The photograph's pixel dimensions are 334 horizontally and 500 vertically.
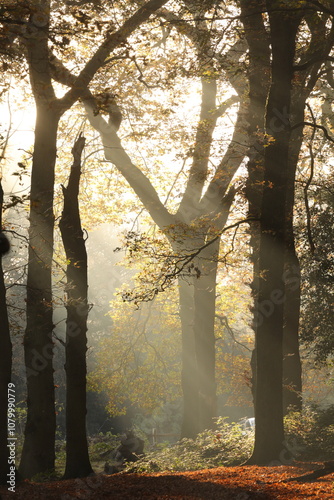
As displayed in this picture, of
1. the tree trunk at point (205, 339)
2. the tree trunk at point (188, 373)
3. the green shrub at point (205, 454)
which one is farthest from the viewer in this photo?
the tree trunk at point (188, 373)

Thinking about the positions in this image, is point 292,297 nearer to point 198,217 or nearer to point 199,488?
point 198,217

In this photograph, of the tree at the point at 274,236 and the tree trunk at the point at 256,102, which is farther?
the tree trunk at the point at 256,102

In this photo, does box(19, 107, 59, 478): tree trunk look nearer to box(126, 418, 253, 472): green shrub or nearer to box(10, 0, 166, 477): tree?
box(10, 0, 166, 477): tree

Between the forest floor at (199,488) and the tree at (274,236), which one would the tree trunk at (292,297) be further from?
the forest floor at (199,488)

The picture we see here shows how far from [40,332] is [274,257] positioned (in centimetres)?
485

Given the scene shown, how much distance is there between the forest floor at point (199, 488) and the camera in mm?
6504

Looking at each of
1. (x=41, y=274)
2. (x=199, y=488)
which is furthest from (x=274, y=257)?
(x=41, y=274)

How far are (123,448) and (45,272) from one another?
942cm

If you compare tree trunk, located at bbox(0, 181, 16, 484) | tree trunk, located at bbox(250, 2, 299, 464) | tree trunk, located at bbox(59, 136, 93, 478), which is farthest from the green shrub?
tree trunk, located at bbox(0, 181, 16, 484)

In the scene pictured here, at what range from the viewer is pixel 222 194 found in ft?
58.3

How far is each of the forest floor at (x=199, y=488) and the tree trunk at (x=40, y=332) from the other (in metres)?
1.97

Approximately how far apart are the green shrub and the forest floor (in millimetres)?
2640

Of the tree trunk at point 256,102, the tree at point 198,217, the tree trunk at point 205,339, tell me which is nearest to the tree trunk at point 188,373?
the tree at point 198,217

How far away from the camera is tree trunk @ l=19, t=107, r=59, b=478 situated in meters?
10.9
